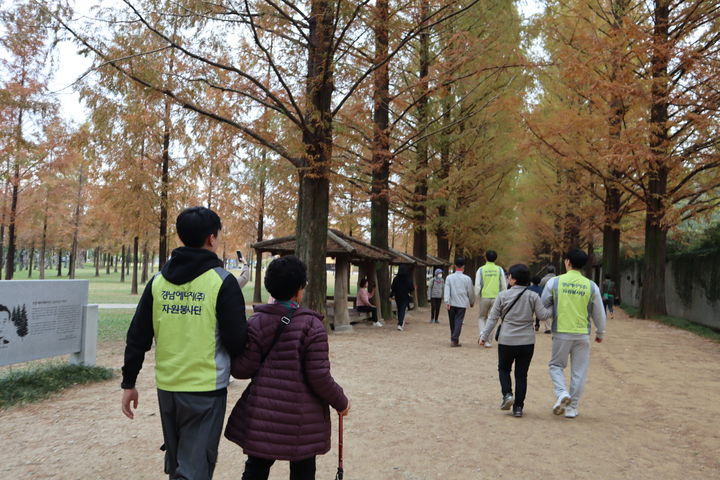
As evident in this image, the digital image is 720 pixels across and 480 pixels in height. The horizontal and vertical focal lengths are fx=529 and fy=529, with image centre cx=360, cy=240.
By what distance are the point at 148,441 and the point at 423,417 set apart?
272 cm

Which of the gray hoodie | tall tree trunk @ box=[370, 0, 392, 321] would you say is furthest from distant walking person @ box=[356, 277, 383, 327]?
the gray hoodie

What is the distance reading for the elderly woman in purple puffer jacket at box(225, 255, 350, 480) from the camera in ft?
8.16

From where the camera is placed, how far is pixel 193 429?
2555 mm

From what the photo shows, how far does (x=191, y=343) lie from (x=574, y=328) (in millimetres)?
4420

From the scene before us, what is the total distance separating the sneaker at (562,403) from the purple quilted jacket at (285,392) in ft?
12.6

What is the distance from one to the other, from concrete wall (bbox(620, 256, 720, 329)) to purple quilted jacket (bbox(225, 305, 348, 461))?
1529cm

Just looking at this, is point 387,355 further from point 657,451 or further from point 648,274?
point 648,274

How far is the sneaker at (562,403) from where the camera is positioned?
5.60 m

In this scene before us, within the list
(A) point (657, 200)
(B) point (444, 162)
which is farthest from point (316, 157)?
(A) point (657, 200)

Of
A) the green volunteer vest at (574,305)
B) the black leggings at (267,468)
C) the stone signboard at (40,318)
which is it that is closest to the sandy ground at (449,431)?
the stone signboard at (40,318)

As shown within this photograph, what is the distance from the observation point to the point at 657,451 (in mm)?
4637

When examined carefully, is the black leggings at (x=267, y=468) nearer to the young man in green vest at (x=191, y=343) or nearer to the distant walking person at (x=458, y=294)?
the young man in green vest at (x=191, y=343)

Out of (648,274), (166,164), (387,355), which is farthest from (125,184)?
(648,274)

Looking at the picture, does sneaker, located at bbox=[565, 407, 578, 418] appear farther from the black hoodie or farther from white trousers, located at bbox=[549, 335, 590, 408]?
the black hoodie
